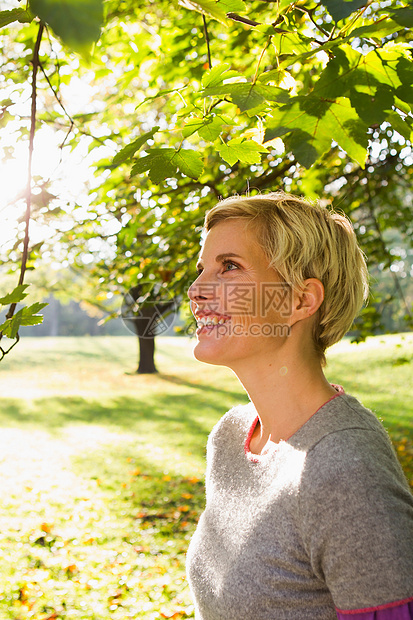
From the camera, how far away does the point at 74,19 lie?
656 millimetres

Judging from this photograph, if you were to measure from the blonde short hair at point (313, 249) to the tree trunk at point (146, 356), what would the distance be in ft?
64.6

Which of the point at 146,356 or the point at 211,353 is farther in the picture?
the point at 146,356

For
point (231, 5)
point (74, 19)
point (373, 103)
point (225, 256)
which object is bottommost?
point (225, 256)

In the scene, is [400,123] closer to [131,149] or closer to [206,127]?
[206,127]

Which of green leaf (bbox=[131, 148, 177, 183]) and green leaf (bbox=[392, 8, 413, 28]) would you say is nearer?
green leaf (bbox=[392, 8, 413, 28])

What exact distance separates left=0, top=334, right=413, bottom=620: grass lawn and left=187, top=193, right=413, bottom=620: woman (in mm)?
3635

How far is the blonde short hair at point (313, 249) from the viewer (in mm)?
1784

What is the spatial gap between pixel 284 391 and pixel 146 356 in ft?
67.8

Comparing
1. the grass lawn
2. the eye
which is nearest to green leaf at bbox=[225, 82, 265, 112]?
the eye

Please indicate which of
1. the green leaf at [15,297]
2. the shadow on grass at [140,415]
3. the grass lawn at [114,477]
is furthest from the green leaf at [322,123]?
the shadow on grass at [140,415]

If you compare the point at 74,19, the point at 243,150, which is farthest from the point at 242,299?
the point at 74,19

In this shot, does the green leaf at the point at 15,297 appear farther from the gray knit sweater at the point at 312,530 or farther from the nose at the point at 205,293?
the gray knit sweater at the point at 312,530

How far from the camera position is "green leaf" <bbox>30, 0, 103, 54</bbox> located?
65cm

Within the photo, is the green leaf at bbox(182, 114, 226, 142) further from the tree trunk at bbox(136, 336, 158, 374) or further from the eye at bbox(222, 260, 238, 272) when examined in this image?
the tree trunk at bbox(136, 336, 158, 374)
